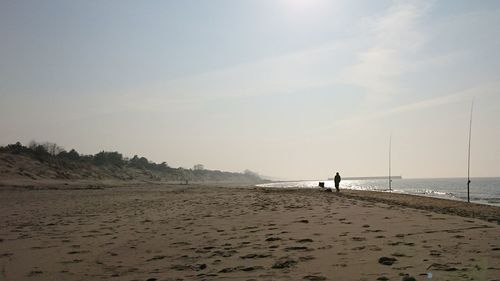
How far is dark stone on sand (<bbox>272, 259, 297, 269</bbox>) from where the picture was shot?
562 cm

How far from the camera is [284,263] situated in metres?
5.77

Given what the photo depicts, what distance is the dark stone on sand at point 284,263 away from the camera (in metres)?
5.62

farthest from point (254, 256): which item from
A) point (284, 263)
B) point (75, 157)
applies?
point (75, 157)

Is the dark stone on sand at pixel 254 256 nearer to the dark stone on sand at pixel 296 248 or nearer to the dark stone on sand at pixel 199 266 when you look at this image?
the dark stone on sand at pixel 296 248

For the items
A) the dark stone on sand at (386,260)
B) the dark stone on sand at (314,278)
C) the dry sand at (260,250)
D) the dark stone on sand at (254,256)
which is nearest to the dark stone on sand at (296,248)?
the dry sand at (260,250)

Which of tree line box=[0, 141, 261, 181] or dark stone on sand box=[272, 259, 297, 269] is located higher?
tree line box=[0, 141, 261, 181]

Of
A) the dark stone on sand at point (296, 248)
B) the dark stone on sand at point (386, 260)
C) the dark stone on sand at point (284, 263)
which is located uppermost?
the dark stone on sand at point (386, 260)

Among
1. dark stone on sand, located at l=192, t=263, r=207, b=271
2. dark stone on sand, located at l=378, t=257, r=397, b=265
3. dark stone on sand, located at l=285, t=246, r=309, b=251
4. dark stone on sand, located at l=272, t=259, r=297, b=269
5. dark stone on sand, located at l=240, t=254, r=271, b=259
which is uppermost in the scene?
dark stone on sand, located at l=378, t=257, r=397, b=265

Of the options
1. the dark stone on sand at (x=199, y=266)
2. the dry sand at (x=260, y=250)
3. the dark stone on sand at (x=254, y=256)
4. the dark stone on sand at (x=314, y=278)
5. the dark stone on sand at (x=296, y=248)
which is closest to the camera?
the dark stone on sand at (x=314, y=278)

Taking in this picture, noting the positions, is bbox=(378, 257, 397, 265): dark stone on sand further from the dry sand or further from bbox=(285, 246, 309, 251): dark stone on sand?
bbox=(285, 246, 309, 251): dark stone on sand

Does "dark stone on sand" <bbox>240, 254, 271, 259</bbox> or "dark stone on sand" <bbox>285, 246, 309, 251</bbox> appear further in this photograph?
"dark stone on sand" <bbox>285, 246, 309, 251</bbox>

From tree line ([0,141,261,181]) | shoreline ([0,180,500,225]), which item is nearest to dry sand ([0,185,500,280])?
shoreline ([0,180,500,225])

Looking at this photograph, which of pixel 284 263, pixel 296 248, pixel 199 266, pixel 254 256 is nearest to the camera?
pixel 284 263

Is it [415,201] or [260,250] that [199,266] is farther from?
[415,201]
